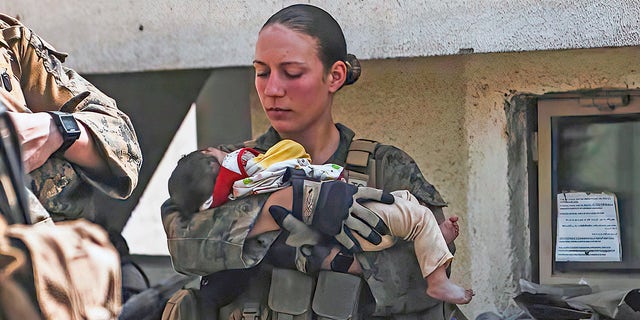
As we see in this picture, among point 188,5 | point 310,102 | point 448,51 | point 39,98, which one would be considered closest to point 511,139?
point 448,51

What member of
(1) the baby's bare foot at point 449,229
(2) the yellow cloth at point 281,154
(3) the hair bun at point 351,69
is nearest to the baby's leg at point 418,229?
(1) the baby's bare foot at point 449,229

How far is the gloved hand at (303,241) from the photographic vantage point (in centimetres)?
310

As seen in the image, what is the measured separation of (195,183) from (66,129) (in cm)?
55

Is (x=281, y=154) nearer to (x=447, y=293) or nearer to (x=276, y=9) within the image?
(x=447, y=293)

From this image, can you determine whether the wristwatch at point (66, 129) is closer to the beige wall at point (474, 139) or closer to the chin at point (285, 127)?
the chin at point (285, 127)

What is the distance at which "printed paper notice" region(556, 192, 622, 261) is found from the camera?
4109 millimetres

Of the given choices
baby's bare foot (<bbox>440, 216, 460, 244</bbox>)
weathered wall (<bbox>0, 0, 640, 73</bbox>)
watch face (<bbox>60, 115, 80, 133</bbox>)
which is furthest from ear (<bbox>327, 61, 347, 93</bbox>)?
watch face (<bbox>60, 115, 80, 133</bbox>)

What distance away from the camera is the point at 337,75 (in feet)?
11.3

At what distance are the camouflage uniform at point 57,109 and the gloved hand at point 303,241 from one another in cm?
44

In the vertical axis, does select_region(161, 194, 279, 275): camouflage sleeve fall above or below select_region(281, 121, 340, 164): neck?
below

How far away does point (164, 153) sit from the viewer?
5688mm

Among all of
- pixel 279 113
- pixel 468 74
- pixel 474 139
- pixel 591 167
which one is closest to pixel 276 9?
pixel 468 74

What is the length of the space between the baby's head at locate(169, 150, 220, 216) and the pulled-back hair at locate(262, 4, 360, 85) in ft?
1.57

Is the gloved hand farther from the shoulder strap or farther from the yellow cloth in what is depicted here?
the shoulder strap
